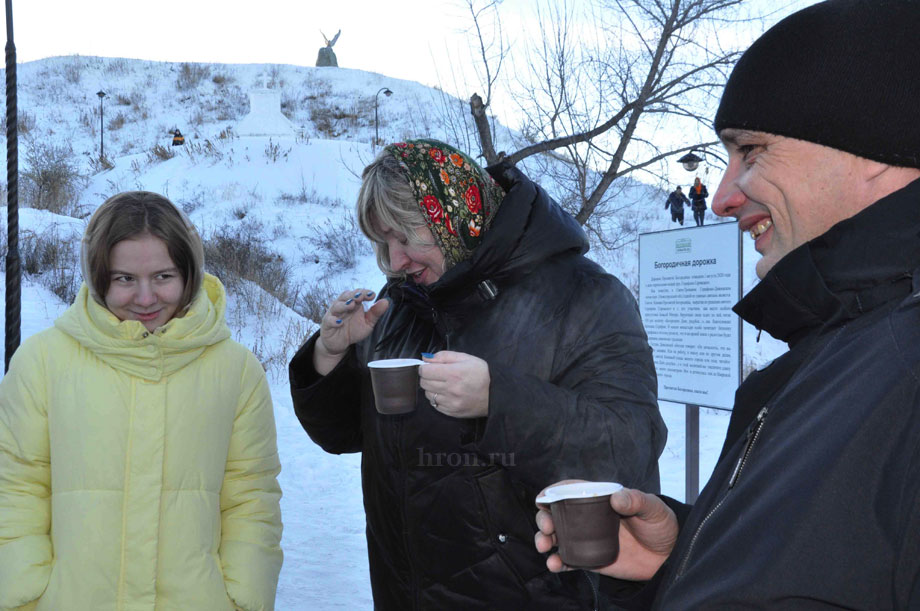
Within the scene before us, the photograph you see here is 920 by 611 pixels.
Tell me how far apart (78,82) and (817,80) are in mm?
50742

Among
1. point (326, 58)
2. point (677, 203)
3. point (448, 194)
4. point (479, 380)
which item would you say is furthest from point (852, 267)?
point (326, 58)

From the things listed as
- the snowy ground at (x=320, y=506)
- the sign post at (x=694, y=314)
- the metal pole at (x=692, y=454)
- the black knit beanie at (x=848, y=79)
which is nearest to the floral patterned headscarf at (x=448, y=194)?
the black knit beanie at (x=848, y=79)

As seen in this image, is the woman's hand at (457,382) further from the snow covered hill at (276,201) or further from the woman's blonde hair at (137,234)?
the snow covered hill at (276,201)

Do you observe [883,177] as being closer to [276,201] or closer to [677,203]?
[276,201]

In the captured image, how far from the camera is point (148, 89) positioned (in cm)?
4428

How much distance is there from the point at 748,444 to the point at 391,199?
4.57 ft

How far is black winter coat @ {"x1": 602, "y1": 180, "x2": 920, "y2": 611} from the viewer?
0.79 metres

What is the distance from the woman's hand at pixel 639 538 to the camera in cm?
135

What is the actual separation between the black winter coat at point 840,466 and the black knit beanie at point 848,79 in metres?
0.09

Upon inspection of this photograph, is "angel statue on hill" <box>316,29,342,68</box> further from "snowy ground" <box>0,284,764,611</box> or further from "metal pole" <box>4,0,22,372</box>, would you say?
"metal pole" <box>4,0,22,372</box>

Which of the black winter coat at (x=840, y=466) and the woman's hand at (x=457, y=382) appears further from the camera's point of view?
the woman's hand at (x=457, y=382)

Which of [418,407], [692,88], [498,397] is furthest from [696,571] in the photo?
[692,88]

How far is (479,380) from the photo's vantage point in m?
1.75

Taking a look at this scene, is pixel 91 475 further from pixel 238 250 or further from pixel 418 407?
pixel 238 250
